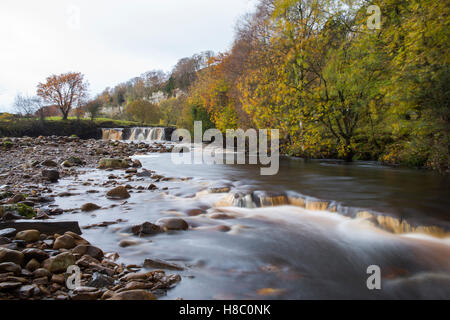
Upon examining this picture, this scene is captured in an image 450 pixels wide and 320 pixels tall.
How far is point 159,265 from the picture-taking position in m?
3.01

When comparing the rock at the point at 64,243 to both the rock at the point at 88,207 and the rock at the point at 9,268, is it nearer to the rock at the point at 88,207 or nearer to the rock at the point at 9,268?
the rock at the point at 9,268

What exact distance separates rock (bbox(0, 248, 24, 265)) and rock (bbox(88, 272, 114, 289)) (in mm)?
771

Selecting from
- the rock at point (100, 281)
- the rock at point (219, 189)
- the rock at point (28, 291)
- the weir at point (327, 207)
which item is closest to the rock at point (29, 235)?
the rock at point (28, 291)

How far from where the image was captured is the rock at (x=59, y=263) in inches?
104

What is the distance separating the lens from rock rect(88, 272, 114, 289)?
2457 mm

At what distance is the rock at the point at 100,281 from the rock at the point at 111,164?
949 centimetres

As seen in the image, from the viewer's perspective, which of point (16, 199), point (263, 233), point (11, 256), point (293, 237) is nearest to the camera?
point (11, 256)

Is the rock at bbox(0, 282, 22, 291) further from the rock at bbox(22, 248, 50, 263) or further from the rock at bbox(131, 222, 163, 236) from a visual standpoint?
the rock at bbox(131, 222, 163, 236)

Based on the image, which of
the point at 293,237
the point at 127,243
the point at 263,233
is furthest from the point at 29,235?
the point at 293,237

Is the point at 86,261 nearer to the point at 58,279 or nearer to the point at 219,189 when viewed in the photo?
the point at 58,279

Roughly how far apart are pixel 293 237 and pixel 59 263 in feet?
10.5

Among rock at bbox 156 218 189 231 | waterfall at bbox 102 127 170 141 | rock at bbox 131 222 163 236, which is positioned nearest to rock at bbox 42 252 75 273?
rock at bbox 131 222 163 236

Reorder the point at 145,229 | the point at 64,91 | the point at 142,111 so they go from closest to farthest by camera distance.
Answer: the point at 145,229, the point at 64,91, the point at 142,111
